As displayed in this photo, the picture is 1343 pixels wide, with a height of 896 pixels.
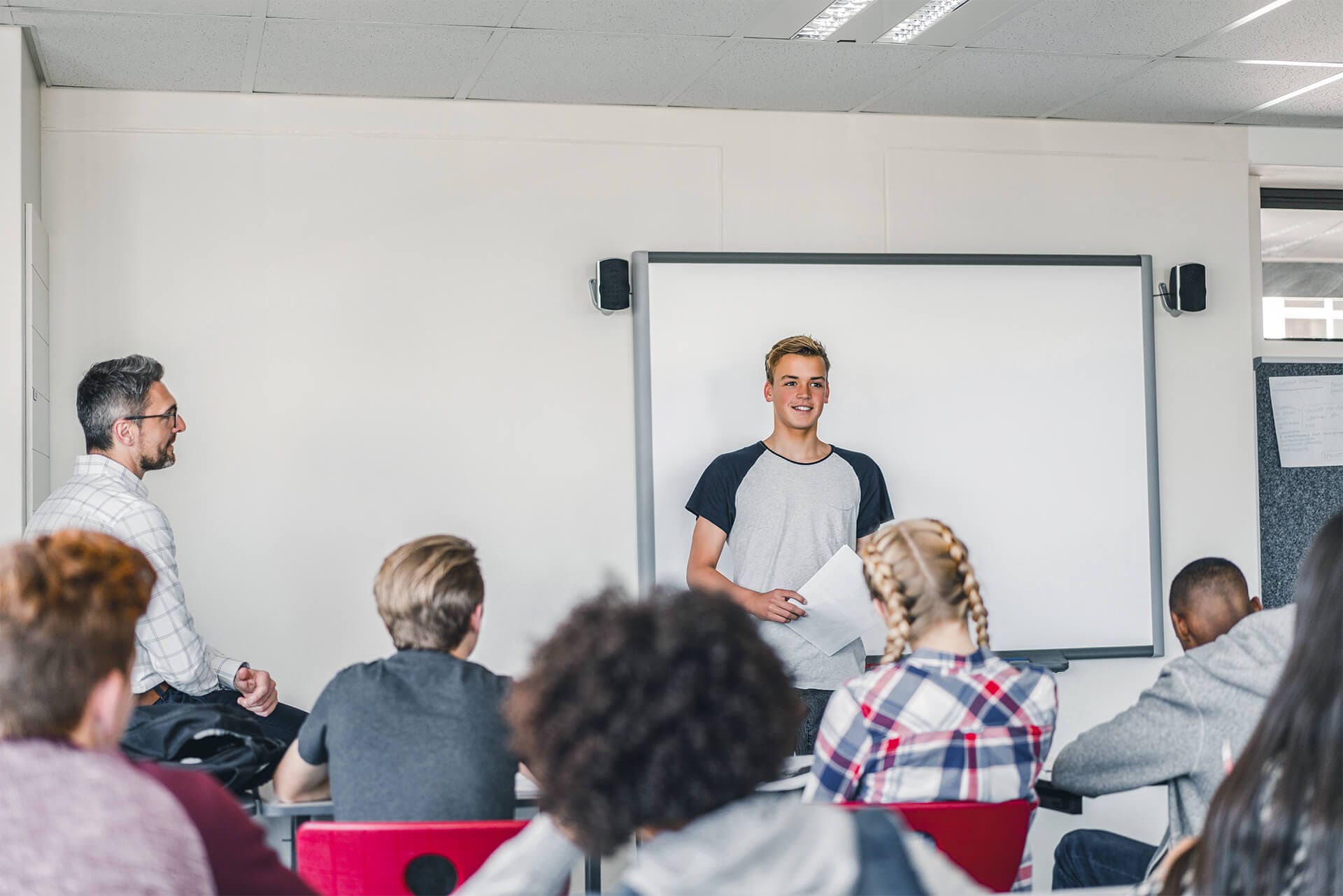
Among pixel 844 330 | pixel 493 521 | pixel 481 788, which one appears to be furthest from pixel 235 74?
pixel 481 788

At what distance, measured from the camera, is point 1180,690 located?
2.18 meters

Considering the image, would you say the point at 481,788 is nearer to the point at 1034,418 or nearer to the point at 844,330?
the point at 844,330

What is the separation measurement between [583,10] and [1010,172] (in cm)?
176

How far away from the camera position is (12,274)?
3.30m

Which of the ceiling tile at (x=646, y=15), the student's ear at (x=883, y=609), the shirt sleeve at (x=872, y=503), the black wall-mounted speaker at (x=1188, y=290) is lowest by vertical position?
the student's ear at (x=883, y=609)

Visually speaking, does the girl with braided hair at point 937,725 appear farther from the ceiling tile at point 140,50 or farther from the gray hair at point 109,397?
the ceiling tile at point 140,50

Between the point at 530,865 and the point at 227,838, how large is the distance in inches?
11.9

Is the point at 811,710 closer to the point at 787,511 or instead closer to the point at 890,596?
the point at 787,511

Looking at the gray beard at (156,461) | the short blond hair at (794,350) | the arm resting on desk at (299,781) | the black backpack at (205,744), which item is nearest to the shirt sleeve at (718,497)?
the short blond hair at (794,350)

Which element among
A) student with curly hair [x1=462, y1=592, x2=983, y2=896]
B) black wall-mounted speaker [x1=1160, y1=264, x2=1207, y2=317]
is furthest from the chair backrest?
black wall-mounted speaker [x1=1160, y1=264, x2=1207, y2=317]

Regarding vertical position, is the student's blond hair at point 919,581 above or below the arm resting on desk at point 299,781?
above

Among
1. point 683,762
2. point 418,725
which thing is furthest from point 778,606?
point 683,762

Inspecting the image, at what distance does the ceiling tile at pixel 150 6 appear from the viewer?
10.3 ft

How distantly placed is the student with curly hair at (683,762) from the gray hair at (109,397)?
2264 millimetres
